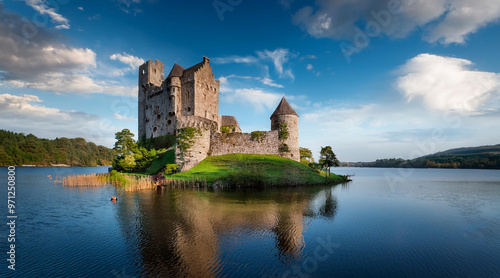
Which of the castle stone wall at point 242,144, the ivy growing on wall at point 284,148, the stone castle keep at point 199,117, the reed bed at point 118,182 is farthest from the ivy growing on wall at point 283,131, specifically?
the reed bed at point 118,182

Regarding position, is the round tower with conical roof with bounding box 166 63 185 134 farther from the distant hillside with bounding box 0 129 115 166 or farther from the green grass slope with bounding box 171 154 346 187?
the distant hillside with bounding box 0 129 115 166

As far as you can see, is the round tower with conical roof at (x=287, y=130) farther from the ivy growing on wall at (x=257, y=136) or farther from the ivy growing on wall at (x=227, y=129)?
the ivy growing on wall at (x=227, y=129)

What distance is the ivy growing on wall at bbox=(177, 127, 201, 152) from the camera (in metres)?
33.9

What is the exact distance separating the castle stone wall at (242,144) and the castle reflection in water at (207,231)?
19.3m

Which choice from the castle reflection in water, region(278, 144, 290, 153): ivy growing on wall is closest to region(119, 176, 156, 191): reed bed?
the castle reflection in water

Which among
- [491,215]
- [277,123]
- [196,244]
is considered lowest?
[491,215]

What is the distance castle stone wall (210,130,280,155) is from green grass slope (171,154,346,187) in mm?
1372

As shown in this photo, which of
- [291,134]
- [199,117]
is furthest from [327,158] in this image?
[199,117]

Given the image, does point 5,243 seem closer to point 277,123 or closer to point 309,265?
point 309,265

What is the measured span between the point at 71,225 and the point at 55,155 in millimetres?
125765

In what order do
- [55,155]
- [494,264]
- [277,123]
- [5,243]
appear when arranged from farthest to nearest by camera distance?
[55,155]
[277,123]
[5,243]
[494,264]

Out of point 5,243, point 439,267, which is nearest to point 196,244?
point 5,243

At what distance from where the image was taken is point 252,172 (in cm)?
3108

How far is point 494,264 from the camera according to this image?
8.33 metres
